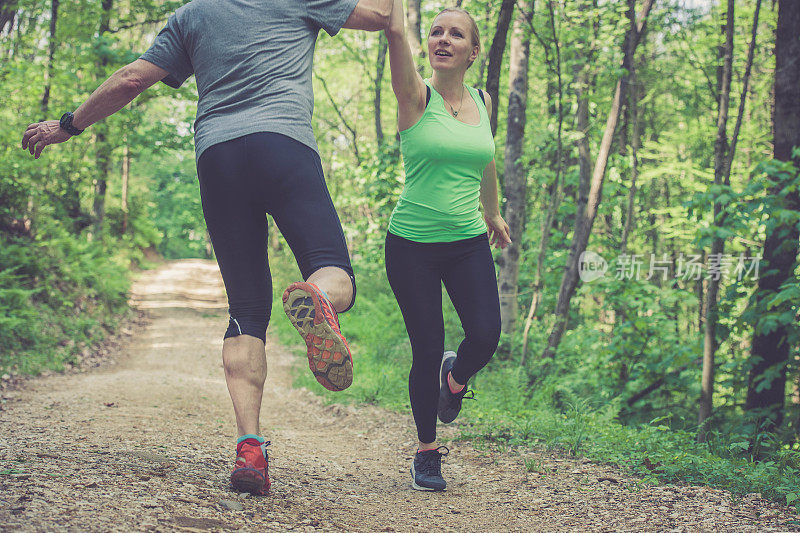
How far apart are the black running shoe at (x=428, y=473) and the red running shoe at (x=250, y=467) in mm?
1006

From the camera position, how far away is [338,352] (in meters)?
2.24

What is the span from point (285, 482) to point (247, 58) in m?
2.02

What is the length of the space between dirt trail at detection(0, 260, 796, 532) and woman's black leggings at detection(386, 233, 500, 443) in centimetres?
75

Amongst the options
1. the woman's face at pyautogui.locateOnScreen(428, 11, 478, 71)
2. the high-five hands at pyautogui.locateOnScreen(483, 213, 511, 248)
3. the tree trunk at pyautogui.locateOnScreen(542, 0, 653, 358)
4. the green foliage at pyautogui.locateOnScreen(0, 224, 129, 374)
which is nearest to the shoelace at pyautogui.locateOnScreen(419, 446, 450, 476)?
the high-five hands at pyautogui.locateOnScreen(483, 213, 511, 248)

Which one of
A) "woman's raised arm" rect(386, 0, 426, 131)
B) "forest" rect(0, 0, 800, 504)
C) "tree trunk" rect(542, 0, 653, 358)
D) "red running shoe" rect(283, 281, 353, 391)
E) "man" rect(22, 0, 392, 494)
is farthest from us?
"tree trunk" rect(542, 0, 653, 358)

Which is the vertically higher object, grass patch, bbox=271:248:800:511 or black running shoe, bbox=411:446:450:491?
black running shoe, bbox=411:446:450:491

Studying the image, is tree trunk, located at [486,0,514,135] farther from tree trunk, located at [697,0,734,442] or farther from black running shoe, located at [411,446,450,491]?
black running shoe, located at [411,446,450,491]

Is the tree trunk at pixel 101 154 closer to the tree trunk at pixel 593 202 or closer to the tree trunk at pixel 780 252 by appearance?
the tree trunk at pixel 593 202

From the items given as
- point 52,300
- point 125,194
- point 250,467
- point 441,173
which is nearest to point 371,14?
point 441,173

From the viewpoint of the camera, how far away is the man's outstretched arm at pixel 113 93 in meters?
2.56

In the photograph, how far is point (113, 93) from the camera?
2.57m

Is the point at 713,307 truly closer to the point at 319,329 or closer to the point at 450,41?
the point at 450,41

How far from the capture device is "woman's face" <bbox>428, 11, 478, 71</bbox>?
3.18m

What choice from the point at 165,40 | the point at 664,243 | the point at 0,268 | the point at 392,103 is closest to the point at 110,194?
the point at 392,103
